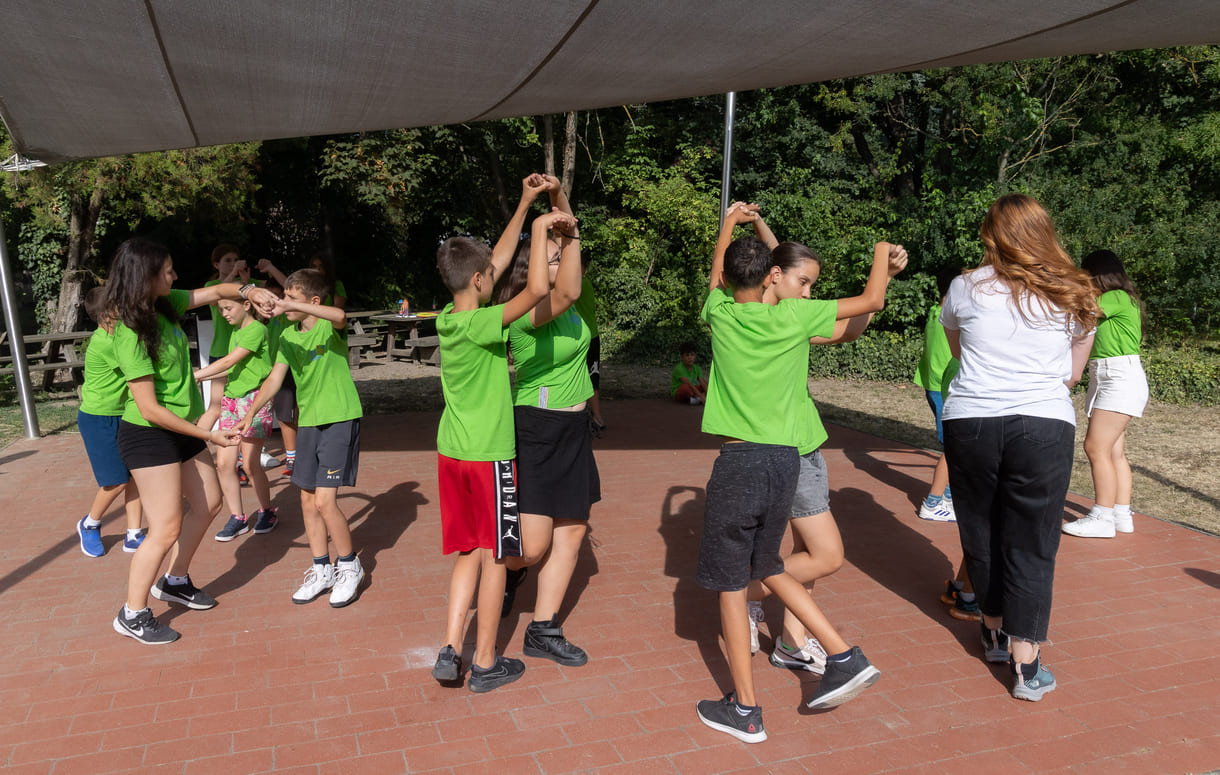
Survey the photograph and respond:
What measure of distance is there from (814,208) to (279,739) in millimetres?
15590

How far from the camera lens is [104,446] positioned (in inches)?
175

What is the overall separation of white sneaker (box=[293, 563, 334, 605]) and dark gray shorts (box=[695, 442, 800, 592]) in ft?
7.53

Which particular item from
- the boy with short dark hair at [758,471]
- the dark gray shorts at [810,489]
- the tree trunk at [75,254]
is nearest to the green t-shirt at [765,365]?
the boy with short dark hair at [758,471]

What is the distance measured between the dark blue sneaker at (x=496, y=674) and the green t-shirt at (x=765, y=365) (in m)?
1.35

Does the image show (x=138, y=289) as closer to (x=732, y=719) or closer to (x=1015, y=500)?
(x=732, y=719)

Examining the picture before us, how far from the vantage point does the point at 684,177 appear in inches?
766

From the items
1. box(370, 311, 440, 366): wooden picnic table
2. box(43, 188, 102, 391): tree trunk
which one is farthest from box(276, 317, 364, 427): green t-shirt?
box(43, 188, 102, 391): tree trunk

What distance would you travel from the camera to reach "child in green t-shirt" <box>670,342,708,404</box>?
1072 cm

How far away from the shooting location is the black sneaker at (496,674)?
136 inches

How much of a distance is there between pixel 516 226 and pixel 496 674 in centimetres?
188

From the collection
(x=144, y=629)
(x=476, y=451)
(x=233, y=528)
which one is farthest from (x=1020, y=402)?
(x=233, y=528)

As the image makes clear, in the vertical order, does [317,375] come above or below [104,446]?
above

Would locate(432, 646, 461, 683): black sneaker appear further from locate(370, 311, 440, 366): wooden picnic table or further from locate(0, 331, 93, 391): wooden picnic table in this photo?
locate(370, 311, 440, 366): wooden picnic table

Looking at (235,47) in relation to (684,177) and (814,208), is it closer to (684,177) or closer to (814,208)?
(814,208)
